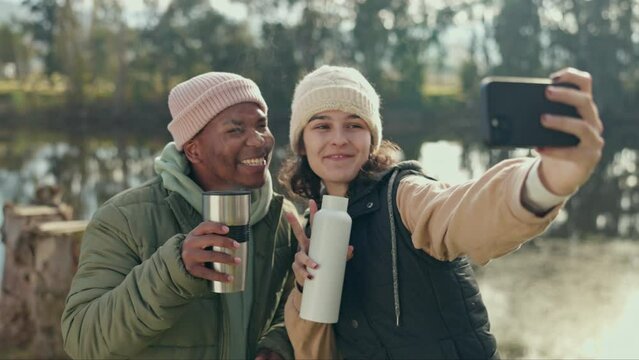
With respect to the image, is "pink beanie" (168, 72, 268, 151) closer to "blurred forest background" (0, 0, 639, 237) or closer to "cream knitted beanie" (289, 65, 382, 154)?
"cream knitted beanie" (289, 65, 382, 154)

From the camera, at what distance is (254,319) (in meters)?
2.98

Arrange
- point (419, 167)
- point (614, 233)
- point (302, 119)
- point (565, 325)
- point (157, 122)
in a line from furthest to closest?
1. point (157, 122)
2. point (614, 233)
3. point (565, 325)
4. point (302, 119)
5. point (419, 167)

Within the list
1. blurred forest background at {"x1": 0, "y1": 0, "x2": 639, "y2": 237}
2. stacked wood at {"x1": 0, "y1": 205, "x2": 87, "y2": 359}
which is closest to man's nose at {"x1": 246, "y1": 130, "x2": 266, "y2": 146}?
stacked wood at {"x1": 0, "y1": 205, "x2": 87, "y2": 359}

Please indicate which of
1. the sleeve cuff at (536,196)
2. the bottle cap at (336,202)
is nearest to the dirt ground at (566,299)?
the bottle cap at (336,202)

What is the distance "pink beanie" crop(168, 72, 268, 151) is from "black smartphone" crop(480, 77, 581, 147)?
4.44ft

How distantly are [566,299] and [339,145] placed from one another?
7143 millimetres

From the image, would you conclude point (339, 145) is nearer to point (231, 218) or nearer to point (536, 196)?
point (231, 218)

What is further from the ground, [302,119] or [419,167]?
[302,119]

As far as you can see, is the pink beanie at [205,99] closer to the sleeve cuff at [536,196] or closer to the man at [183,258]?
the man at [183,258]

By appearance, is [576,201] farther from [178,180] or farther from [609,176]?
[178,180]

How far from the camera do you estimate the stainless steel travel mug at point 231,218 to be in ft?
7.64

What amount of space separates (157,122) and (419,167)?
44.8 m

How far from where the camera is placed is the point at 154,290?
2506 mm

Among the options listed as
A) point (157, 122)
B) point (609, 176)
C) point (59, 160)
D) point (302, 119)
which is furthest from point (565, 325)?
point (157, 122)
